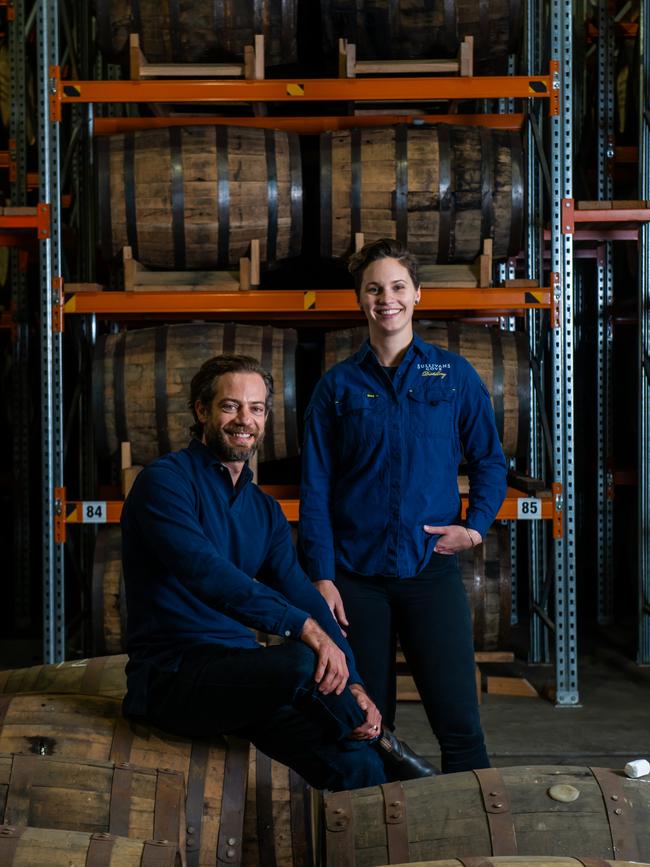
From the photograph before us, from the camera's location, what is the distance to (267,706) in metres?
3.03

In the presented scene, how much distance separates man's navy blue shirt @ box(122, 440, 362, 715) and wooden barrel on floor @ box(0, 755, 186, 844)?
1.25ft

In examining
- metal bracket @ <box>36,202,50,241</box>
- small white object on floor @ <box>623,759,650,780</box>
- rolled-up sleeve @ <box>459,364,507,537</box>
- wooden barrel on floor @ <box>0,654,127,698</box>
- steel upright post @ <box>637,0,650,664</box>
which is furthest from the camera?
steel upright post @ <box>637,0,650,664</box>

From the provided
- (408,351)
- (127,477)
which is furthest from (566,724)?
(408,351)

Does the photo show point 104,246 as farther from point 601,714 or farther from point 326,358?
point 601,714

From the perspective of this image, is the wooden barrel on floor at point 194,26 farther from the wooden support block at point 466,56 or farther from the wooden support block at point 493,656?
the wooden support block at point 493,656

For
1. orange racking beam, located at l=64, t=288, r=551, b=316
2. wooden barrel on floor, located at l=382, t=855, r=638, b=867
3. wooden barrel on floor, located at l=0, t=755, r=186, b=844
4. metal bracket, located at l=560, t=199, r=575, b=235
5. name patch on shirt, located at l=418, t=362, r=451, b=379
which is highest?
metal bracket, located at l=560, t=199, r=575, b=235

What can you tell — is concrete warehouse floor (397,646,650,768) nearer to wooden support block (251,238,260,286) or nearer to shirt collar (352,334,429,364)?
shirt collar (352,334,429,364)

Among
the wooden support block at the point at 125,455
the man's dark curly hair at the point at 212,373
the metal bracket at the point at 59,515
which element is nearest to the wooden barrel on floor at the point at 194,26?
the wooden support block at the point at 125,455

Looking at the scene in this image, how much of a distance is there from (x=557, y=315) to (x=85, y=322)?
301 cm

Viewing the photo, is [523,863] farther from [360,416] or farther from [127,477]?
[127,477]

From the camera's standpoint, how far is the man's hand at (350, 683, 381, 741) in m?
3.19

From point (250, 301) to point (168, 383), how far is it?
26.1 inches

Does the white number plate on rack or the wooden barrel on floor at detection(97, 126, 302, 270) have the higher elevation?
the wooden barrel on floor at detection(97, 126, 302, 270)

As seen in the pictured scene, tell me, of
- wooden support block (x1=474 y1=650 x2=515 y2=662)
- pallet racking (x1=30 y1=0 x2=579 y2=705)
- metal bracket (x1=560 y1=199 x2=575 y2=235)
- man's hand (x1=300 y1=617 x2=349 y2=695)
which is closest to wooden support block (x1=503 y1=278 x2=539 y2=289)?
pallet racking (x1=30 y1=0 x2=579 y2=705)
